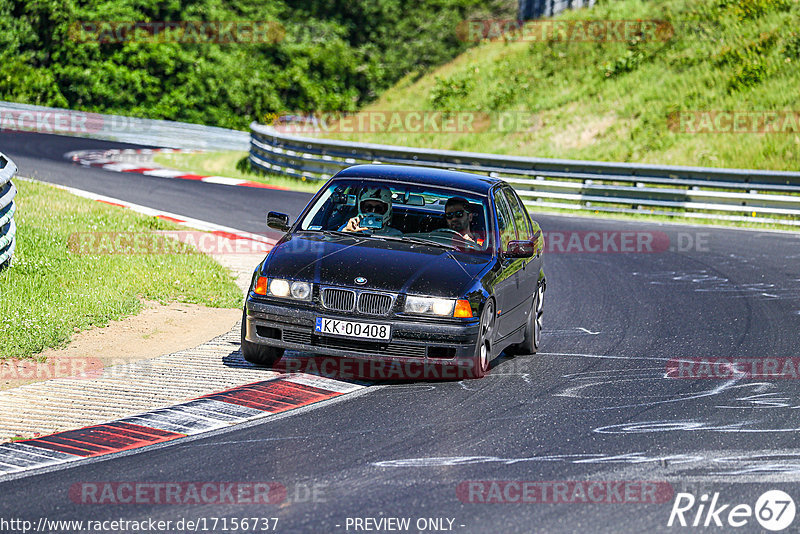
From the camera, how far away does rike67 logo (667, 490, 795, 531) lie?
5.45 metres

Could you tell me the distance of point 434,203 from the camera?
10.5m

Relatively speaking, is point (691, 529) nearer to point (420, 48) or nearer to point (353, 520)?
point (353, 520)

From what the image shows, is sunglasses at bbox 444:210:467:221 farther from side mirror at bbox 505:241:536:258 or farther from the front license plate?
the front license plate

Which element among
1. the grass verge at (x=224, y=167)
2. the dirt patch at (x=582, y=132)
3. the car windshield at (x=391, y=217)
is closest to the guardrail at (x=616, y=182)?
the grass verge at (x=224, y=167)

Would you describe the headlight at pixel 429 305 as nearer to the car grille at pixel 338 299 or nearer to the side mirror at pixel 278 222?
the car grille at pixel 338 299

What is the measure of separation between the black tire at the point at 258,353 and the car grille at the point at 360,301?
2.49ft

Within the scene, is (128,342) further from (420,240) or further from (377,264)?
(420,240)

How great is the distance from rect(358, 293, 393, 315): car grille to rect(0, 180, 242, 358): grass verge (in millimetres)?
2848

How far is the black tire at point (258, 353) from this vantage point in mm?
8695

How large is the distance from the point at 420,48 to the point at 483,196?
4891 cm

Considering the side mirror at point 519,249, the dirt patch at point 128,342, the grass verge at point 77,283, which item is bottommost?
the dirt patch at point 128,342

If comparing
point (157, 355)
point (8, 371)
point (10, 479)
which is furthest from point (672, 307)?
point (10, 479)

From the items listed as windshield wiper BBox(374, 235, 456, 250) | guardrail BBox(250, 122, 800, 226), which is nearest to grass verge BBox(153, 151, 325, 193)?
guardrail BBox(250, 122, 800, 226)

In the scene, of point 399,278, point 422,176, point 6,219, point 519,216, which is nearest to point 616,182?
point 519,216
